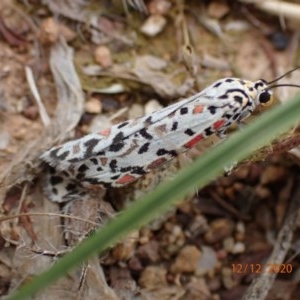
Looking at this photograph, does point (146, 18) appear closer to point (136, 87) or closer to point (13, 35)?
point (136, 87)

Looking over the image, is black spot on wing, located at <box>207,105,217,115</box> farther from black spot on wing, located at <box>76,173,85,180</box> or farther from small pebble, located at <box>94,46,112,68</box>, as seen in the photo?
small pebble, located at <box>94,46,112,68</box>

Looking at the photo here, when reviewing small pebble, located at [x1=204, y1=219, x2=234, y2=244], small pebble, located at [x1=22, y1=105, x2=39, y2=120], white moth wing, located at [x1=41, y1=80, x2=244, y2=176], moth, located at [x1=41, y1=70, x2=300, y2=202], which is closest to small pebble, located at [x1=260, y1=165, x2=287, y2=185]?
small pebble, located at [x1=204, y1=219, x2=234, y2=244]

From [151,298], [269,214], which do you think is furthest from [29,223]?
[269,214]

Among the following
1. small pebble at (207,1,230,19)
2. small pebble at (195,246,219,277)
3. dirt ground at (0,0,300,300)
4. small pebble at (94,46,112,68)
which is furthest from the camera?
small pebble at (207,1,230,19)

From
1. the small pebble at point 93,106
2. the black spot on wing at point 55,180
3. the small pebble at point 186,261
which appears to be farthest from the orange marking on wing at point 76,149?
the small pebble at point 186,261

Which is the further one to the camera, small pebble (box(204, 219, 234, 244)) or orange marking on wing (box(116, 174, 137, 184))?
small pebble (box(204, 219, 234, 244))
